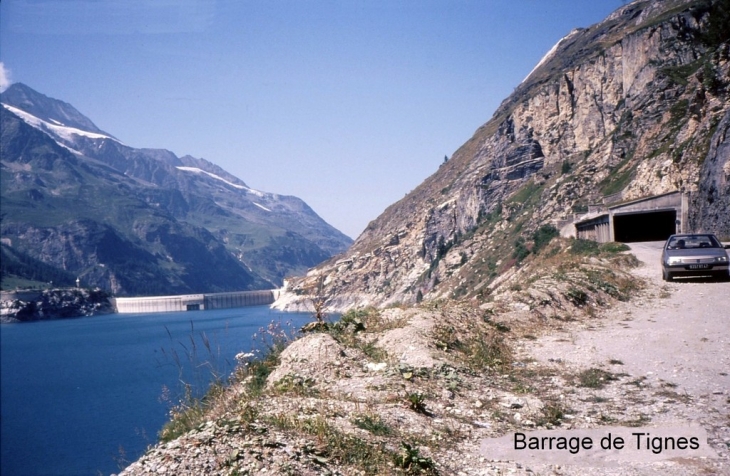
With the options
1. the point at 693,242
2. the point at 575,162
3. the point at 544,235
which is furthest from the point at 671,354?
the point at 575,162

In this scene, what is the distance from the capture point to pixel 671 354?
30.9ft

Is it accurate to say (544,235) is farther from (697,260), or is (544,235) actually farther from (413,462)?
(413,462)

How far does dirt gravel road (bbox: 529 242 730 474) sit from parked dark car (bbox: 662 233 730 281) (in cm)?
142

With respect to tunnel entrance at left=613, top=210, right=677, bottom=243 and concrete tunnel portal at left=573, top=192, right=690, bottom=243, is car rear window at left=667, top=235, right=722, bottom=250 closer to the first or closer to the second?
concrete tunnel portal at left=573, top=192, right=690, bottom=243

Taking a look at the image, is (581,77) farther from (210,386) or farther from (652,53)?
(210,386)

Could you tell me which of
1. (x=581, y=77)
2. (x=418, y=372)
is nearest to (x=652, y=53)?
(x=581, y=77)

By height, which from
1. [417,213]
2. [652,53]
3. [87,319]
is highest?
[652,53]

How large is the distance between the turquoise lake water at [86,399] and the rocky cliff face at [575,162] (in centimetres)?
967

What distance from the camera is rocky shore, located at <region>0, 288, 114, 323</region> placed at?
4035 inches

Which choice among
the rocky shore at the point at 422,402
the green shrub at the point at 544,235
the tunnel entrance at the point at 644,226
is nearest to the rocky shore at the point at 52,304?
the green shrub at the point at 544,235

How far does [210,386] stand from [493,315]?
23.2 feet

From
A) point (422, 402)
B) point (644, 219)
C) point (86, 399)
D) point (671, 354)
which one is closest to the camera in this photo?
point (422, 402)

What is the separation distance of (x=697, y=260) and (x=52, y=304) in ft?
483

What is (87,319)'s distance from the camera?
14650 cm
